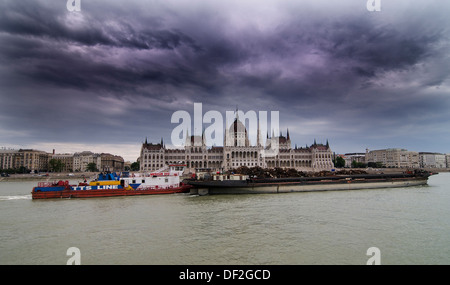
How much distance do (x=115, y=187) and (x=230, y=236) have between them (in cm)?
2668

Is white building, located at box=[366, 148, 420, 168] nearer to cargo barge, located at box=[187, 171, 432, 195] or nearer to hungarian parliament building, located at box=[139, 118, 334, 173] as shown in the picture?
hungarian parliament building, located at box=[139, 118, 334, 173]

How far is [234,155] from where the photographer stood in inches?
4599

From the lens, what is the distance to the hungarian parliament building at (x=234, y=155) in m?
116

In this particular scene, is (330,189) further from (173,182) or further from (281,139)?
(281,139)

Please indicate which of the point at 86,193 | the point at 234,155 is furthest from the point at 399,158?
the point at 86,193

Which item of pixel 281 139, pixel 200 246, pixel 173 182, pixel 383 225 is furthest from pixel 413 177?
pixel 281 139

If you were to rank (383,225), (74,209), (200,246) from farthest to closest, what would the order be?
1. (74,209)
2. (383,225)
3. (200,246)

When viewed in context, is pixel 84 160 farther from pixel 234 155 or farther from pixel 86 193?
pixel 86 193

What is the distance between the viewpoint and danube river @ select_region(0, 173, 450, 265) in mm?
11977

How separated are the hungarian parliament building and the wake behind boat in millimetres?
72364

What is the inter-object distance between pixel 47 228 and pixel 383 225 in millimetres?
22635

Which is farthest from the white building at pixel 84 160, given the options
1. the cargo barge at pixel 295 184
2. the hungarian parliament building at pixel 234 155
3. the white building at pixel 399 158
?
the white building at pixel 399 158

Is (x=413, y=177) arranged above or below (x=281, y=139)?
below
